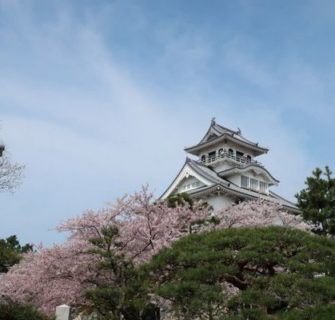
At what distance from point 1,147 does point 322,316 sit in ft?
42.3

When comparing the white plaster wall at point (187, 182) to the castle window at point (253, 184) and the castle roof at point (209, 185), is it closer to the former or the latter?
the castle roof at point (209, 185)

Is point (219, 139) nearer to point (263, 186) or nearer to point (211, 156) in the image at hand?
point (211, 156)

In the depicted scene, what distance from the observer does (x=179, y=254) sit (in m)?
8.85

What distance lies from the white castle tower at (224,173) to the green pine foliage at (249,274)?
2116 centimetres

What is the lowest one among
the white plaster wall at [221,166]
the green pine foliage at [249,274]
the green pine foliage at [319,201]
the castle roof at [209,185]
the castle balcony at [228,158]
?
the green pine foliage at [249,274]

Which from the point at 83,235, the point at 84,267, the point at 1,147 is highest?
the point at 1,147

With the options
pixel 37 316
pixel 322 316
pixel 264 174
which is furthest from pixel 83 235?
pixel 264 174

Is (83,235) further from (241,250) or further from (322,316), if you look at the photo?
(322,316)

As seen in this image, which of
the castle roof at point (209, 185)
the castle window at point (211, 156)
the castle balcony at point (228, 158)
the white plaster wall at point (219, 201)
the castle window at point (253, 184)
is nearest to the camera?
the castle roof at point (209, 185)

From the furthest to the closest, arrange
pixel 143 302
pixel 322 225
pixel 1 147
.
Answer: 1. pixel 322 225
2. pixel 1 147
3. pixel 143 302

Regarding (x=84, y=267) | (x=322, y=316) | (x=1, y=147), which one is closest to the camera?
(x=322, y=316)

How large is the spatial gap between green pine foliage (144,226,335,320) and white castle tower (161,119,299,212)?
21.2 m

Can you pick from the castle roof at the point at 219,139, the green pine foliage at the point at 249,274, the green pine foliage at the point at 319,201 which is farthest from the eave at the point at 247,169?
the green pine foliage at the point at 249,274

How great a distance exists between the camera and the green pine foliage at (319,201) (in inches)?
846
